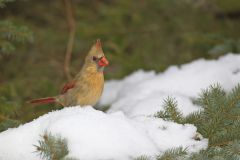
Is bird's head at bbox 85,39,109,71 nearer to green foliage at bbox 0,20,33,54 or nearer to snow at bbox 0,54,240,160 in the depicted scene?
green foliage at bbox 0,20,33,54

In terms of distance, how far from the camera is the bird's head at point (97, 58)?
406cm

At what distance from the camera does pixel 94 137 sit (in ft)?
9.39

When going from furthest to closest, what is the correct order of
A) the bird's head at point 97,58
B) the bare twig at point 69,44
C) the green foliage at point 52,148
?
the bare twig at point 69,44 → the bird's head at point 97,58 → the green foliage at point 52,148

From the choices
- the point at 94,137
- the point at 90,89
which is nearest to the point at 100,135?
the point at 94,137

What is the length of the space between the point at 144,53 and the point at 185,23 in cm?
69

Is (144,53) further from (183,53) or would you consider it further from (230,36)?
(230,36)

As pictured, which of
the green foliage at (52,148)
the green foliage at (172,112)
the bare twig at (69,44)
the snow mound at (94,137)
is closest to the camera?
the green foliage at (52,148)

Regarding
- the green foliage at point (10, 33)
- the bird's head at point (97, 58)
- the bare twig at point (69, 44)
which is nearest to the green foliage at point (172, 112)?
the bird's head at point (97, 58)

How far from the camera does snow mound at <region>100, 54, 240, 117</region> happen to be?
454 cm

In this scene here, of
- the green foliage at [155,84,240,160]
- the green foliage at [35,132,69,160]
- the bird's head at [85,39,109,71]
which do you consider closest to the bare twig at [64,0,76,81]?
the bird's head at [85,39,109,71]

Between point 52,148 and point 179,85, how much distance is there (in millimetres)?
2639

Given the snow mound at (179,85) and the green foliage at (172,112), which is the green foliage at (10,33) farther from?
Answer: the green foliage at (172,112)

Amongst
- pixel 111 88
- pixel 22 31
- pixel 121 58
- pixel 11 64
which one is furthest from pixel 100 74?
pixel 11 64

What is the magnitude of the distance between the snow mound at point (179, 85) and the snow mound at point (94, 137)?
3.93 feet
